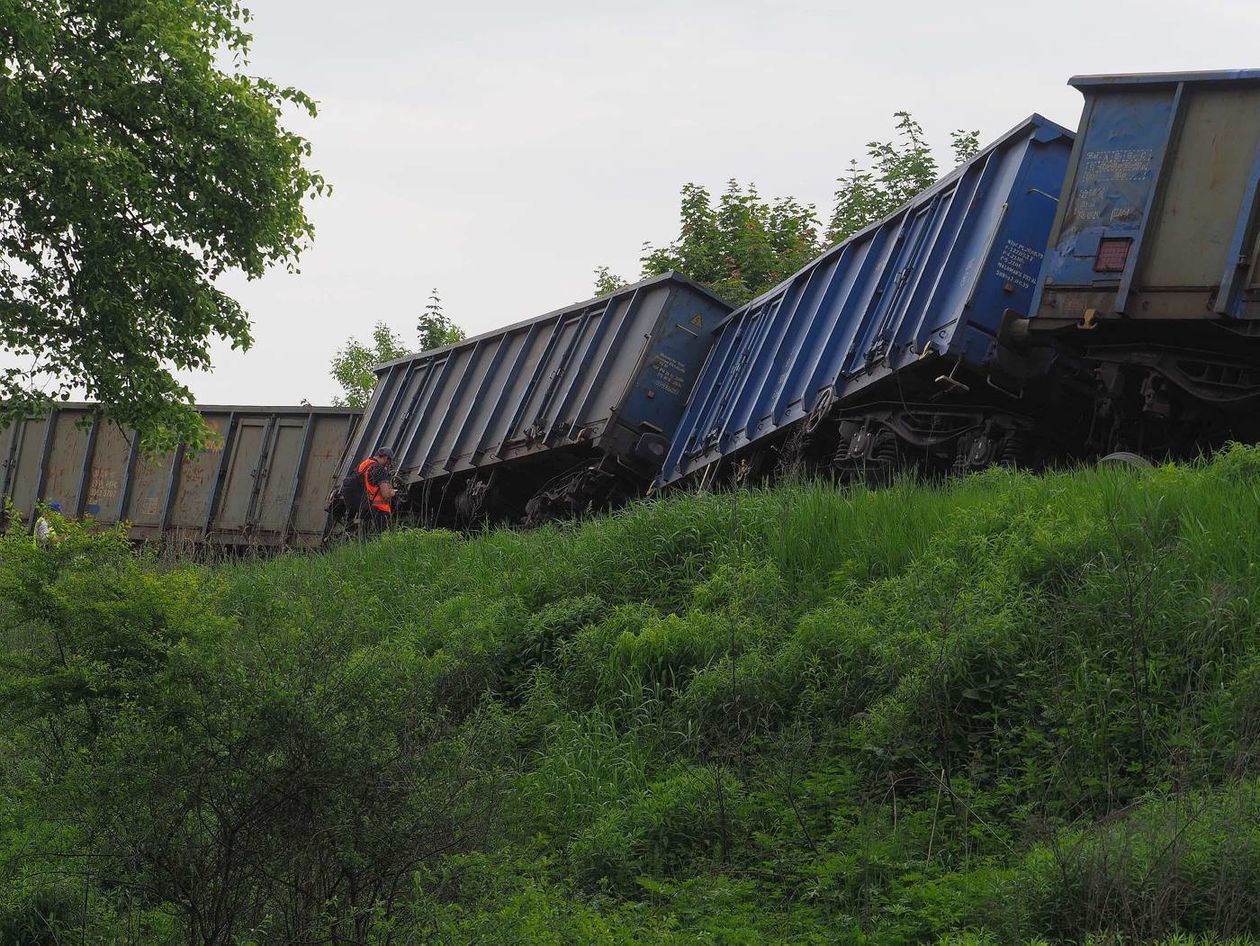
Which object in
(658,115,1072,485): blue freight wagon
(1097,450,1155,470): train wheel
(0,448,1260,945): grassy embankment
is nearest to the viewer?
(0,448,1260,945): grassy embankment

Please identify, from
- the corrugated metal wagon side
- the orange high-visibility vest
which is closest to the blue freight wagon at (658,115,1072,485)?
the orange high-visibility vest

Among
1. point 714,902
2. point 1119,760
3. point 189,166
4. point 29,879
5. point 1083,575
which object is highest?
point 189,166

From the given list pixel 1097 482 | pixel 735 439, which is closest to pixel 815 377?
pixel 735 439

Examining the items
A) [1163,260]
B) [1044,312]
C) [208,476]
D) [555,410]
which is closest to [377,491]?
[555,410]

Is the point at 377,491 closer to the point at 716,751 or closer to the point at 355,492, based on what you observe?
the point at 355,492

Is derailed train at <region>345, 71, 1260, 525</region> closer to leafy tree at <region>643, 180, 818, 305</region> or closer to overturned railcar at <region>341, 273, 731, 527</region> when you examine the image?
overturned railcar at <region>341, 273, 731, 527</region>

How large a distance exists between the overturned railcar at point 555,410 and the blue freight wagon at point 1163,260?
5.94m

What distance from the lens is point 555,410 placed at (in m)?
16.7

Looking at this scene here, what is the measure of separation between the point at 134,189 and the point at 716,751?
9752 mm

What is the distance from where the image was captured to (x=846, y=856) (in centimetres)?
572

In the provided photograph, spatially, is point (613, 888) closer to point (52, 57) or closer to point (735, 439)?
point (735, 439)

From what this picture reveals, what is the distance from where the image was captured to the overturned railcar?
16.0m

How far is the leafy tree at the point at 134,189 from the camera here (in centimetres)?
1384

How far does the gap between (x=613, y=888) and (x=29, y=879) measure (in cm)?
233
